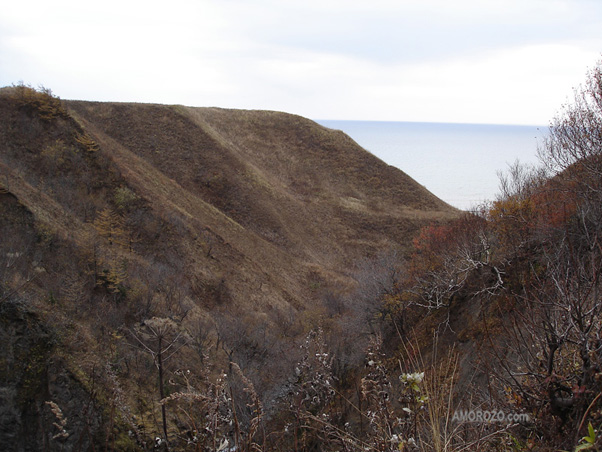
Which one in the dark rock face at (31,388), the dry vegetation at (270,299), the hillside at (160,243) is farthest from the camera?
the hillside at (160,243)

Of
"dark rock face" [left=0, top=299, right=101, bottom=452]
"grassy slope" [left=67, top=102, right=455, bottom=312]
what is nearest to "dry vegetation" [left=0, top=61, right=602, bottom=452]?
"dark rock face" [left=0, top=299, right=101, bottom=452]

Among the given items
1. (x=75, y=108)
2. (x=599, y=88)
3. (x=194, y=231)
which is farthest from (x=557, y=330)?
(x=75, y=108)

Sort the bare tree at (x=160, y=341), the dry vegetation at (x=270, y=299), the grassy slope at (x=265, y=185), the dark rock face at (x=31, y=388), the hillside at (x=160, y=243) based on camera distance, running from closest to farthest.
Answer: the dry vegetation at (x=270, y=299), the bare tree at (x=160, y=341), the dark rock face at (x=31, y=388), the hillside at (x=160, y=243), the grassy slope at (x=265, y=185)

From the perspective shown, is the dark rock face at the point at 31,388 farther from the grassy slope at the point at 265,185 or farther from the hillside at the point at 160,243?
the grassy slope at the point at 265,185

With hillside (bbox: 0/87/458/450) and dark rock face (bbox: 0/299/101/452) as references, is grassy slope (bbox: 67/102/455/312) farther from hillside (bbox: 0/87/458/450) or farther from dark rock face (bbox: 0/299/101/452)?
dark rock face (bbox: 0/299/101/452)

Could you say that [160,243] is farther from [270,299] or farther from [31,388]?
[31,388]

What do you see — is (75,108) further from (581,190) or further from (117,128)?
(581,190)

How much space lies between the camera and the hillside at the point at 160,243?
1153 cm

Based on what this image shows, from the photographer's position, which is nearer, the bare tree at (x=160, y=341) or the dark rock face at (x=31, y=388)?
the bare tree at (x=160, y=341)

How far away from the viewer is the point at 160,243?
29.5m

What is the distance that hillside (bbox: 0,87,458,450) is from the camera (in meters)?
11.5

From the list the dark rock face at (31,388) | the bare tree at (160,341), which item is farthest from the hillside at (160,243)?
the bare tree at (160,341)

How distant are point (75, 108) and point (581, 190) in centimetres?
5425

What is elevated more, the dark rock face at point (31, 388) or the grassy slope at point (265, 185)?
the grassy slope at point (265, 185)
